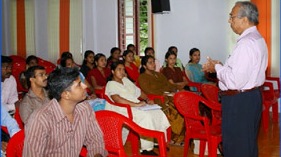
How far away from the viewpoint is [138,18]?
8305 millimetres

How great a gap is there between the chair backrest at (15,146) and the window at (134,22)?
5.93m

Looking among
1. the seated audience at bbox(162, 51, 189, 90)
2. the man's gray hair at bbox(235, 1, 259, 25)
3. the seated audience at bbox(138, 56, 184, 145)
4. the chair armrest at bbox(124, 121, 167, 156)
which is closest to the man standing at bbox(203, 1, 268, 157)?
the man's gray hair at bbox(235, 1, 259, 25)

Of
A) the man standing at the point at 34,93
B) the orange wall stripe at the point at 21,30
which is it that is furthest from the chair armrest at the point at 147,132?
the orange wall stripe at the point at 21,30

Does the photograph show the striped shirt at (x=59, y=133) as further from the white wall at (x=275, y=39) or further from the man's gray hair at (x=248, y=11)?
the white wall at (x=275, y=39)

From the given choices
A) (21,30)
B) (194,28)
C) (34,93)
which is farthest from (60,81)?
(21,30)

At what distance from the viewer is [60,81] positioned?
94.1 inches

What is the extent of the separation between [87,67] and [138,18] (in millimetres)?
2419

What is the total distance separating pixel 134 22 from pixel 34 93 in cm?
522

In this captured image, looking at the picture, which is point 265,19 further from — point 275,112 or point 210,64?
point 210,64

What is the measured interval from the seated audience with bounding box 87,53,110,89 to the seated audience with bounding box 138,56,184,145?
580 millimetres

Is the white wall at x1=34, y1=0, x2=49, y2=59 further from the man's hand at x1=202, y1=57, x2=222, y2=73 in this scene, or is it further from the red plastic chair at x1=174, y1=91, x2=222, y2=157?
the man's hand at x1=202, y1=57, x2=222, y2=73

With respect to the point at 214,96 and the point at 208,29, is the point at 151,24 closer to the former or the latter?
the point at 208,29

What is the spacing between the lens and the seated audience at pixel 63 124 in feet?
7.30

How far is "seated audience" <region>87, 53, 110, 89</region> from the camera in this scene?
562cm
